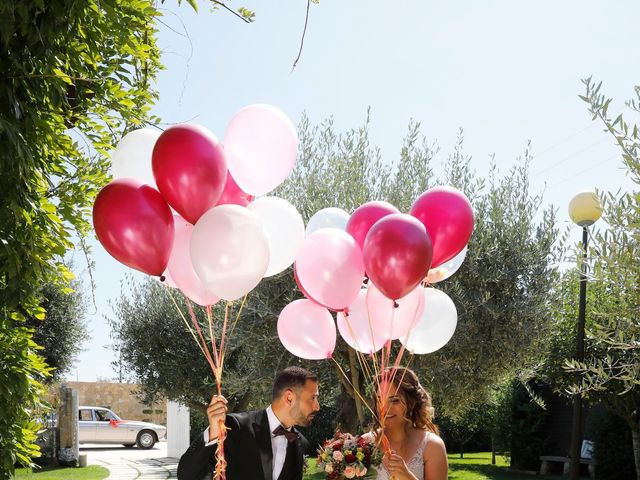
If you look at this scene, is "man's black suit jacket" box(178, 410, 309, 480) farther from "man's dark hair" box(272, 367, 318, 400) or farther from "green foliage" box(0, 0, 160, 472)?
"green foliage" box(0, 0, 160, 472)

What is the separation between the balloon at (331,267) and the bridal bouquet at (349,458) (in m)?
0.80

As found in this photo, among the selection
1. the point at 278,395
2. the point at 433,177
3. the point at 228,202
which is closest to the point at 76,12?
the point at 228,202

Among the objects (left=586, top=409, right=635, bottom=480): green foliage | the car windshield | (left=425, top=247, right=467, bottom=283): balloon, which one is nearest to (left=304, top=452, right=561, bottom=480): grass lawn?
(left=586, top=409, right=635, bottom=480): green foliage

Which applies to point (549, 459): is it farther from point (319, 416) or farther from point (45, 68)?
point (45, 68)

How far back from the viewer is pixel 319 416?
17844 mm

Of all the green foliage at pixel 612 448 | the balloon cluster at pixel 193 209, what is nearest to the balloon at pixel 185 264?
the balloon cluster at pixel 193 209

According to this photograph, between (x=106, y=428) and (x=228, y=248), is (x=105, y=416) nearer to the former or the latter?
(x=106, y=428)

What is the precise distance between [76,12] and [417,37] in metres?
3.71

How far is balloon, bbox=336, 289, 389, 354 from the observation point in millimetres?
4500

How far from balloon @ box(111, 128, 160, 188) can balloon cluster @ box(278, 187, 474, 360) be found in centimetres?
99

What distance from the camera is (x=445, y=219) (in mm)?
4312

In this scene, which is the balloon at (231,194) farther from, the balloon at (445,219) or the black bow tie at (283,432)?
the black bow tie at (283,432)

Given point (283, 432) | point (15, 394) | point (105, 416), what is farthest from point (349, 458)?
point (105, 416)

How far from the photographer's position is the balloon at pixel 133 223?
3.46 meters
